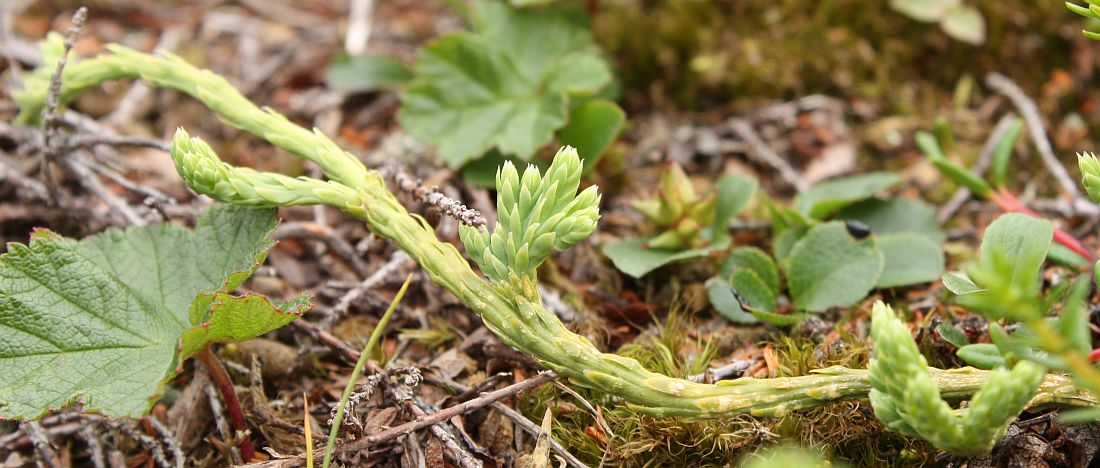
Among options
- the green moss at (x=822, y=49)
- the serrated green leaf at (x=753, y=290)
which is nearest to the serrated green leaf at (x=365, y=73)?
the green moss at (x=822, y=49)

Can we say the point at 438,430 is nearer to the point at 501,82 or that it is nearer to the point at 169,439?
the point at 169,439

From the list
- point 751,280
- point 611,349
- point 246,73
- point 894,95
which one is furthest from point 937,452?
point 246,73

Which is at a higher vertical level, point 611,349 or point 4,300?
point 4,300

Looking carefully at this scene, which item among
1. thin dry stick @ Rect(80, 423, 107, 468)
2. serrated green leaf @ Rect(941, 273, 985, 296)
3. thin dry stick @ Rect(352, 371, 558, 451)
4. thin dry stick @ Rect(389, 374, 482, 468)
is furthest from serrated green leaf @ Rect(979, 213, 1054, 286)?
thin dry stick @ Rect(80, 423, 107, 468)

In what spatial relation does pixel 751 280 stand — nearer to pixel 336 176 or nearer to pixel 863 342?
pixel 863 342

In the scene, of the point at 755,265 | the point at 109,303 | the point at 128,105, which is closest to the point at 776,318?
the point at 755,265

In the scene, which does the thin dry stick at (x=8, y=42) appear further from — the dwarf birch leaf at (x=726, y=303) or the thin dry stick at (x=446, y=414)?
the dwarf birch leaf at (x=726, y=303)

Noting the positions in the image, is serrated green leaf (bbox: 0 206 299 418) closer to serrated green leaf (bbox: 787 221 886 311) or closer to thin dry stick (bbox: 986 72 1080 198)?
serrated green leaf (bbox: 787 221 886 311)
